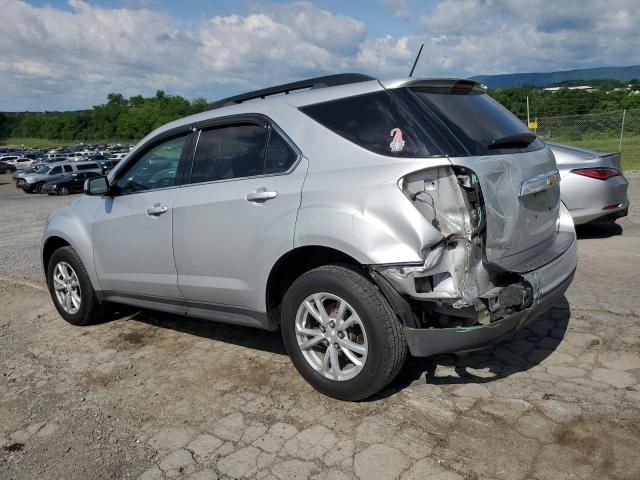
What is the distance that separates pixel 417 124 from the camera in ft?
10.2

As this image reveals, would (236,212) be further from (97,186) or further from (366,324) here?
(97,186)

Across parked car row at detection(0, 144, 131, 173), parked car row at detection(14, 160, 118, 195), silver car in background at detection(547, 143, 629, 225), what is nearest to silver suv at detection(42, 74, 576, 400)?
silver car in background at detection(547, 143, 629, 225)

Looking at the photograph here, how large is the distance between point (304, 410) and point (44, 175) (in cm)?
2895

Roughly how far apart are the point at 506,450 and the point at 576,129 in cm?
2012

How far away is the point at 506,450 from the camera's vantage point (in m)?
2.78

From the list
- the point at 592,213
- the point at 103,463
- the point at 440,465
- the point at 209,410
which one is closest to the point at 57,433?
the point at 103,463

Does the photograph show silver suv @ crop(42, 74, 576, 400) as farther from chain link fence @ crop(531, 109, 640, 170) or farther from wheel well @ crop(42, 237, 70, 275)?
chain link fence @ crop(531, 109, 640, 170)

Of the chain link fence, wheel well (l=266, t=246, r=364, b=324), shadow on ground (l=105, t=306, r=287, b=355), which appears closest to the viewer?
wheel well (l=266, t=246, r=364, b=324)

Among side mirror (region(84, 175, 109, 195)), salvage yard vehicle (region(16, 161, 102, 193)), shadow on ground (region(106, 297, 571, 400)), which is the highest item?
side mirror (region(84, 175, 109, 195))

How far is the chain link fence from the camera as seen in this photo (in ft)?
63.6

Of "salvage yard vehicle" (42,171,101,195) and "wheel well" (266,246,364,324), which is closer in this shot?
"wheel well" (266,246,364,324)

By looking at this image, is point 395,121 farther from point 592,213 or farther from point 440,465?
point 592,213

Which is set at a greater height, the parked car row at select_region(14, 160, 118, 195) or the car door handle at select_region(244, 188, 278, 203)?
the car door handle at select_region(244, 188, 278, 203)

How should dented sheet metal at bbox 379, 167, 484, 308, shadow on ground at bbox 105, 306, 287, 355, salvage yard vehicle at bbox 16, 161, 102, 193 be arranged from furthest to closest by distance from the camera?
salvage yard vehicle at bbox 16, 161, 102, 193, shadow on ground at bbox 105, 306, 287, 355, dented sheet metal at bbox 379, 167, 484, 308
